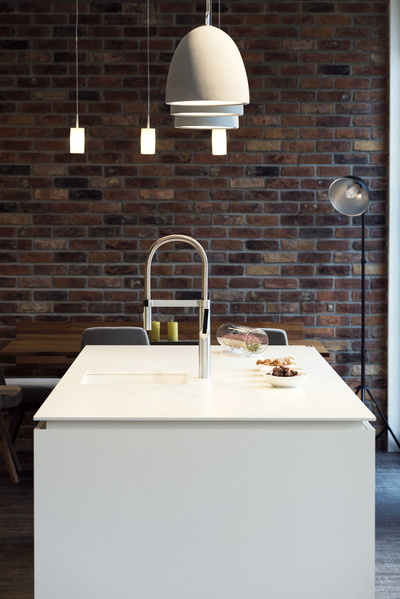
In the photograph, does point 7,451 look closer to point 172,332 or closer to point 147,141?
point 172,332

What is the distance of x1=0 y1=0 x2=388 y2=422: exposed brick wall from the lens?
18.4 feet

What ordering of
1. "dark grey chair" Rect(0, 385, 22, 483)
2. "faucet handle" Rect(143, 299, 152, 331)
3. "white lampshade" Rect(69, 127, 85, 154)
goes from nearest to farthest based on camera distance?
"faucet handle" Rect(143, 299, 152, 331)
"dark grey chair" Rect(0, 385, 22, 483)
"white lampshade" Rect(69, 127, 85, 154)

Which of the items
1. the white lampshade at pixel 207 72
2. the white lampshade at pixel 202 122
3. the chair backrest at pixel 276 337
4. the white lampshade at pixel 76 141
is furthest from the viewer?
the white lampshade at pixel 76 141

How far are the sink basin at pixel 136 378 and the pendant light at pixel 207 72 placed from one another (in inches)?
37.5

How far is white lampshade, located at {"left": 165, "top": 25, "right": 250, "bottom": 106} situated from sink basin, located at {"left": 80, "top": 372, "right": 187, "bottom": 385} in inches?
37.5

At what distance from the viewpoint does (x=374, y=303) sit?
5.71 meters

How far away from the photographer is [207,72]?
9.60ft

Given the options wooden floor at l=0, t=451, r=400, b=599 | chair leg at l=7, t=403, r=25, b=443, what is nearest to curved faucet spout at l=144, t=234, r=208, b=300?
wooden floor at l=0, t=451, r=400, b=599

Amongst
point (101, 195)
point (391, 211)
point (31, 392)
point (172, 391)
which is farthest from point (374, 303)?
point (172, 391)

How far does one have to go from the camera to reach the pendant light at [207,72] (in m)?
2.92

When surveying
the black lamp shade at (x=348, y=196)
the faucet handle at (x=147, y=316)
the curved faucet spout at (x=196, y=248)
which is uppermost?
the black lamp shade at (x=348, y=196)

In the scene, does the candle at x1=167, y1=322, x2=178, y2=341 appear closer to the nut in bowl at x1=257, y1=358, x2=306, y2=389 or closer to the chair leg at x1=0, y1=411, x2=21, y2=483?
the chair leg at x1=0, y1=411, x2=21, y2=483

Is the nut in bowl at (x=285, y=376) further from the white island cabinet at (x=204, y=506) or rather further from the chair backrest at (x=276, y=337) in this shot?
the chair backrest at (x=276, y=337)

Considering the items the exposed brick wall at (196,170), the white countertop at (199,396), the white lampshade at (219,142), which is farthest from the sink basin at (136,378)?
the exposed brick wall at (196,170)
